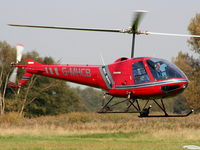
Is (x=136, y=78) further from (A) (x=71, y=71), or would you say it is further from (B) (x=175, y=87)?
(A) (x=71, y=71)

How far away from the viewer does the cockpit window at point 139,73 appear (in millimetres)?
22422

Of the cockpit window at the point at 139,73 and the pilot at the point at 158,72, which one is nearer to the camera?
the pilot at the point at 158,72

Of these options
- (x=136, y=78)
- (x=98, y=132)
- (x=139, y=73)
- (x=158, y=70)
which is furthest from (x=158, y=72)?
(x=98, y=132)

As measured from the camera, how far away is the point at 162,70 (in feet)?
72.6

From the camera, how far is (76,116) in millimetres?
38750

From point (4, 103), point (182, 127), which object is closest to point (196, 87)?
point (182, 127)

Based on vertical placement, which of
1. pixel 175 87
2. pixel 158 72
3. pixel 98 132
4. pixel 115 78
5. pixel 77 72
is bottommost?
pixel 98 132

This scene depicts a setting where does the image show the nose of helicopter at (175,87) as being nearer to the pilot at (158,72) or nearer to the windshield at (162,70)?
the windshield at (162,70)

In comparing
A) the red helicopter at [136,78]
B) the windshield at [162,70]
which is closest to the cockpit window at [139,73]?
the red helicopter at [136,78]

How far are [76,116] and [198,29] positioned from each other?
17.6 m

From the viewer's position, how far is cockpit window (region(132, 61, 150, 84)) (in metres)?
22.4

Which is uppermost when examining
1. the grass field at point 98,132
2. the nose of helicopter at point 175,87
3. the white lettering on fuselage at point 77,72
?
the white lettering on fuselage at point 77,72

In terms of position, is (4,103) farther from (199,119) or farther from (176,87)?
(176,87)

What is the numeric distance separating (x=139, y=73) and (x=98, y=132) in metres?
8.62
